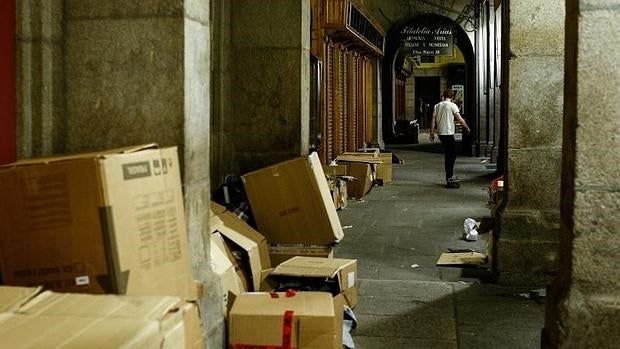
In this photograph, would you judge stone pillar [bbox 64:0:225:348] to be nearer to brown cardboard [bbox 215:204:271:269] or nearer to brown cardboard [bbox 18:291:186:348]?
brown cardboard [bbox 18:291:186:348]

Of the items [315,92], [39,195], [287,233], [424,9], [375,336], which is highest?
[424,9]

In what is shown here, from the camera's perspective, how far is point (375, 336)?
444cm

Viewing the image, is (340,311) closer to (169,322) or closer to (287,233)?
(287,233)

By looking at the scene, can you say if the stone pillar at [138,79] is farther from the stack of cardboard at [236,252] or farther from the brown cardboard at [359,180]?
the brown cardboard at [359,180]

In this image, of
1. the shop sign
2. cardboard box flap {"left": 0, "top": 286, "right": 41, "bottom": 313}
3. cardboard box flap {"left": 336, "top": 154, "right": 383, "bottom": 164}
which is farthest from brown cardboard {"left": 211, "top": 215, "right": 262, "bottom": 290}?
the shop sign

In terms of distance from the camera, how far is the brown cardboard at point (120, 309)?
2.01m

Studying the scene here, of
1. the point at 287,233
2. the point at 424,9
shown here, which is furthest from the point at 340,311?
the point at 424,9

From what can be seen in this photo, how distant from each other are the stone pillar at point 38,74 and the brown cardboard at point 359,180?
25.8ft

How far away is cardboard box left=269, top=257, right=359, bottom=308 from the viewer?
4398 mm

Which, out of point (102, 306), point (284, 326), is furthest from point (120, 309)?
point (284, 326)

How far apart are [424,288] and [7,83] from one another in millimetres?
3265

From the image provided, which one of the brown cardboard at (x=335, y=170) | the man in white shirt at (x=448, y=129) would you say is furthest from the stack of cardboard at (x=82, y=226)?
the man in white shirt at (x=448, y=129)

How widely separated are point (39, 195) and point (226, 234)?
2.14 m

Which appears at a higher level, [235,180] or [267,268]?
[235,180]
